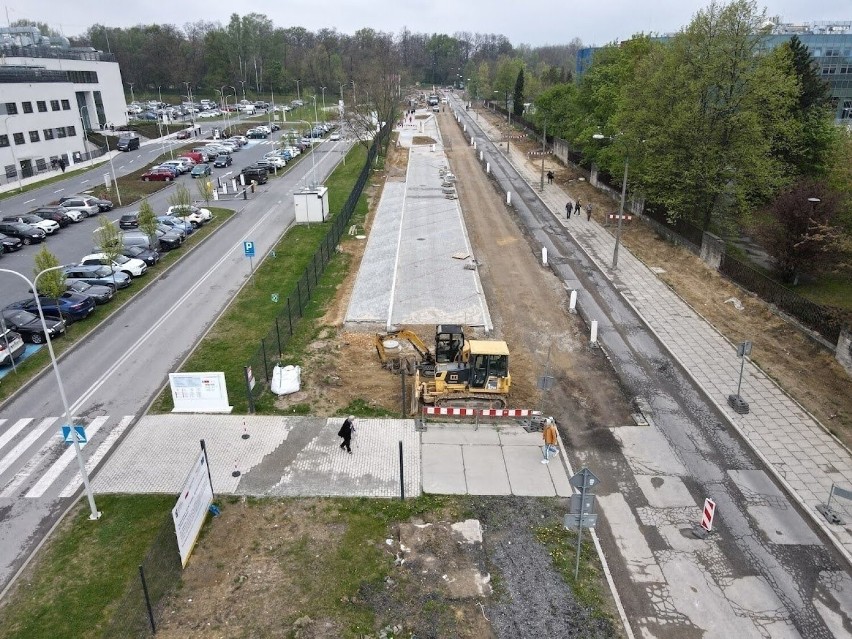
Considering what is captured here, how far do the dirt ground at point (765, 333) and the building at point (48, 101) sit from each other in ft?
193

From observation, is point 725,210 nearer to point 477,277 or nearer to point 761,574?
point 477,277

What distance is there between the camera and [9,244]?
37.7 m

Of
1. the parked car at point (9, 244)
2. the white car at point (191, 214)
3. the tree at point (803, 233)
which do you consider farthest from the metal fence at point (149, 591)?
the parked car at point (9, 244)

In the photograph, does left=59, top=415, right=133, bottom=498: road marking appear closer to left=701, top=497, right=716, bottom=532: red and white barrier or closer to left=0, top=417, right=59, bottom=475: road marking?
left=0, top=417, right=59, bottom=475: road marking

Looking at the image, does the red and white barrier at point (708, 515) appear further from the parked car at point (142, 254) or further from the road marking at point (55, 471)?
the parked car at point (142, 254)

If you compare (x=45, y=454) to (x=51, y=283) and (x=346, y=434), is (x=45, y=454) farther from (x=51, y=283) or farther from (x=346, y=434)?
(x=51, y=283)

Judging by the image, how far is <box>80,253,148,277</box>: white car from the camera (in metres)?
31.7

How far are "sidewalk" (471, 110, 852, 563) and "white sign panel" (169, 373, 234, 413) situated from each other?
16826 millimetres

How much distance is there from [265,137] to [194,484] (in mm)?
83777

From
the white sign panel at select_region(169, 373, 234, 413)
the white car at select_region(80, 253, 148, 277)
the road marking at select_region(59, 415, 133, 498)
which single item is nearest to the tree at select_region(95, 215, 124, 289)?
the white car at select_region(80, 253, 148, 277)

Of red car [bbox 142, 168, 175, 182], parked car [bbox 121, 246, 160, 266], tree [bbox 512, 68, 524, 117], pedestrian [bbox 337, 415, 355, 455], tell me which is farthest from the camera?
tree [bbox 512, 68, 524, 117]

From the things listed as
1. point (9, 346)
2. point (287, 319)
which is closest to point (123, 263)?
point (9, 346)

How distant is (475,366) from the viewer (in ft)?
64.8

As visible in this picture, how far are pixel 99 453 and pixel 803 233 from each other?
3067 centimetres
